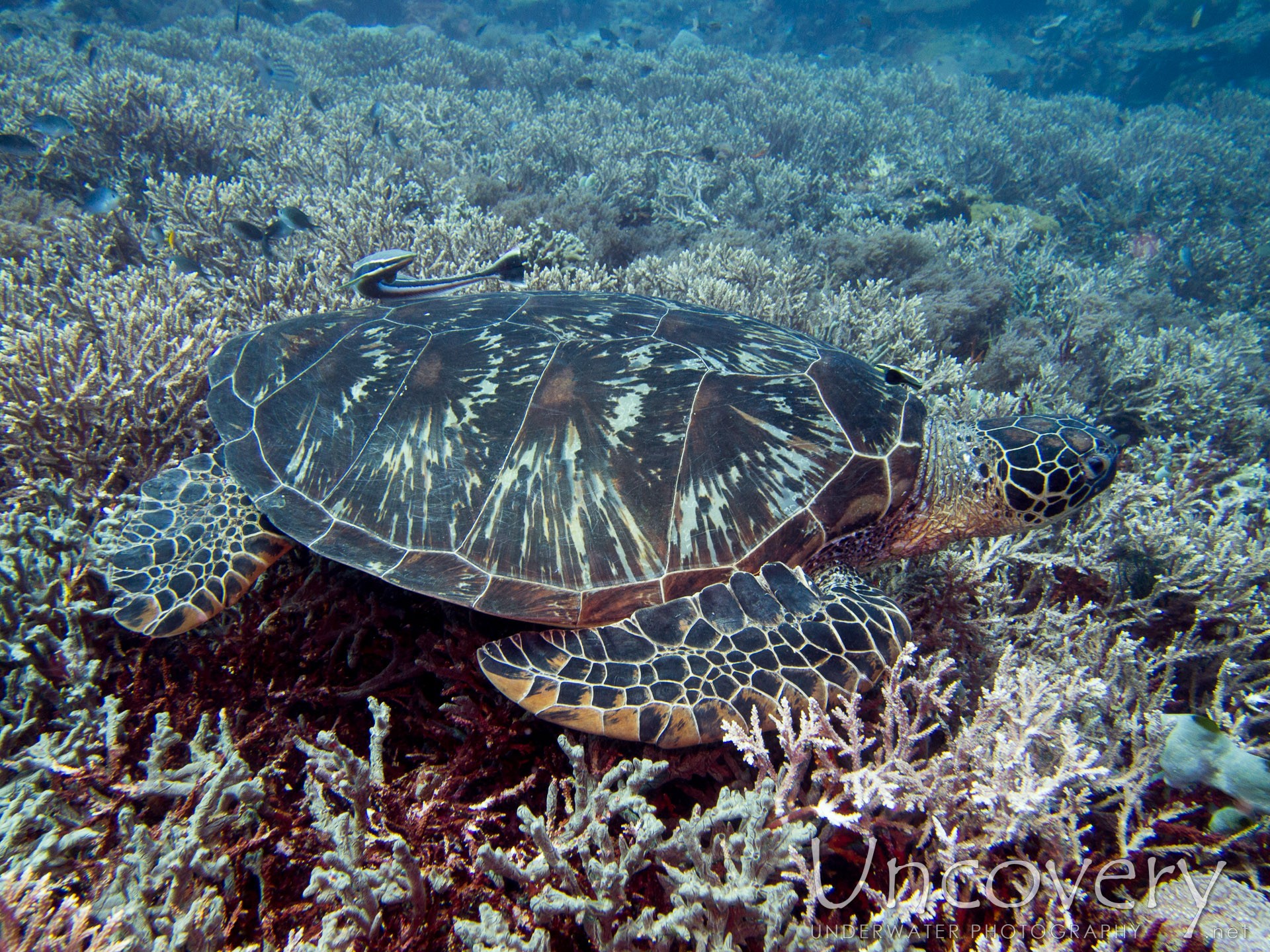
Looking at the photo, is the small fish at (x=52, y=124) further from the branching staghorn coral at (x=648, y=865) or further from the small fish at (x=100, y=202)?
the branching staghorn coral at (x=648, y=865)

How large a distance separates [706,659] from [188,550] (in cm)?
166

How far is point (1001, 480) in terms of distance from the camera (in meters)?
1.86

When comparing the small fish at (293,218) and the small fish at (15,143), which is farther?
the small fish at (15,143)

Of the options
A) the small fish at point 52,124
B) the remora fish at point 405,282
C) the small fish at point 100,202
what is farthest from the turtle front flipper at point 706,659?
the small fish at point 52,124

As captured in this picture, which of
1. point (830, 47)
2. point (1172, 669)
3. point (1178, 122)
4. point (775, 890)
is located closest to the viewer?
point (775, 890)

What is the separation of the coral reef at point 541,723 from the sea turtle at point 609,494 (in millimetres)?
168

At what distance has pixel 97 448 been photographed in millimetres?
1976

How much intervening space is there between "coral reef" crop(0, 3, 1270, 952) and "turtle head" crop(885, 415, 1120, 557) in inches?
8.6

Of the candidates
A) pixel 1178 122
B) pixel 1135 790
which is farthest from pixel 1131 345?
pixel 1178 122

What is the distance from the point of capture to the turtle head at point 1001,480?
71.1 inches

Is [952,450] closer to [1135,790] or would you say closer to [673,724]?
[1135,790]

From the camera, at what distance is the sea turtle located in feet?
4.75

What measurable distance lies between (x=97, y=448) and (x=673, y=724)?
7.76 feet

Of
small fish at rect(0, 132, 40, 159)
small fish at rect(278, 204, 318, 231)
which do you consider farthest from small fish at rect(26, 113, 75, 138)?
small fish at rect(278, 204, 318, 231)
